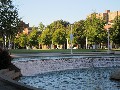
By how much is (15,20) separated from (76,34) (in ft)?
212

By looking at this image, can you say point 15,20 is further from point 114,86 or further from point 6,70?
point 114,86

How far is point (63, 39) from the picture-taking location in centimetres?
11138

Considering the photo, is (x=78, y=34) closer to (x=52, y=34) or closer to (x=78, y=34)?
(x=78, y=34)

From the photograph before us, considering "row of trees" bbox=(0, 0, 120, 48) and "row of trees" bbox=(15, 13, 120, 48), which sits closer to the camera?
"row of trees" bbox=(0, 0, 120, 48)

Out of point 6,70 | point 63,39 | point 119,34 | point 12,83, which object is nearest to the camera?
point 12,83

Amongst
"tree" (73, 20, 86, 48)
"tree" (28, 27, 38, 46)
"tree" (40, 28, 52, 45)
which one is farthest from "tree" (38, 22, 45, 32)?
"tree" (73, 20, 86, 48)

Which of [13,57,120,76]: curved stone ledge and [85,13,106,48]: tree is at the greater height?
[85,13,106,48]: tree

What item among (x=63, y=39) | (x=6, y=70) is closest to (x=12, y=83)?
(x=6, y=70)

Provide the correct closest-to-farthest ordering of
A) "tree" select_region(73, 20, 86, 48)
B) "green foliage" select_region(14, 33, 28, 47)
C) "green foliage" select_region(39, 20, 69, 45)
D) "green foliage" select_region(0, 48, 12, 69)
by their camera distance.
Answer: "green foliage" select_region(0, 48, 12, 69) → "tree" select_region(73, 20, 86, 48) → "green foliage" select_region(39, 20, 69, 45) → "green foliage" select_region(14, 33, 28, 47)

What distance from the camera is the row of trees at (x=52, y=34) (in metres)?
38.8

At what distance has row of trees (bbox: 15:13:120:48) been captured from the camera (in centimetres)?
7594

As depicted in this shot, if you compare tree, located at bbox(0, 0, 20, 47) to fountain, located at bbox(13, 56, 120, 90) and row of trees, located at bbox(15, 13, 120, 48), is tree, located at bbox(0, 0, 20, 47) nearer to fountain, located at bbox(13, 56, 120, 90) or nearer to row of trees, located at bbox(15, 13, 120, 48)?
fountain, located at bbox(13, 56, 120, 90)

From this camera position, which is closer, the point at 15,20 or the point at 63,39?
the point at 15,20

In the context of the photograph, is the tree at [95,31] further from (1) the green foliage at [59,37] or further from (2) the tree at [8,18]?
(2) the tree at [8,18]
